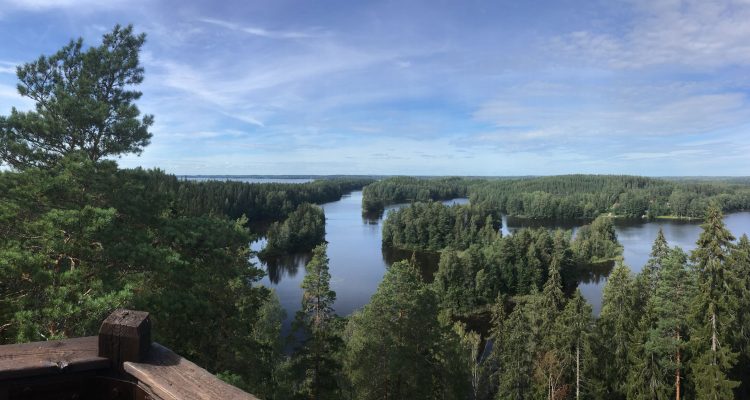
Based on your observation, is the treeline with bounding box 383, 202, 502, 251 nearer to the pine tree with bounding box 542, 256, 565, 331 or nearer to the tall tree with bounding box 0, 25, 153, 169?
the pine tree with bounding box 542, 256, 565, 331

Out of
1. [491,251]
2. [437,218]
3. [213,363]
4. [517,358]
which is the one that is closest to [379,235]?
[437,218]

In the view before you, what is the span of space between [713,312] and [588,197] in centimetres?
11707

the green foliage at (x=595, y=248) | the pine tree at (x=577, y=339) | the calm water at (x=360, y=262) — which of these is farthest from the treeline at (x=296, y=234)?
the pine tree at (x=577, y=339)

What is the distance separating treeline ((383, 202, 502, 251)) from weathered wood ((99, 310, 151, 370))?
61.1m

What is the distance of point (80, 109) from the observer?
8.22m

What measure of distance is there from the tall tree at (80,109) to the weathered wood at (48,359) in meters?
7.80

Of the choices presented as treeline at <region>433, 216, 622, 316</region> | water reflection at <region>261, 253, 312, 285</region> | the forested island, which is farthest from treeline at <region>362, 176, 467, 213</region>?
the forested island

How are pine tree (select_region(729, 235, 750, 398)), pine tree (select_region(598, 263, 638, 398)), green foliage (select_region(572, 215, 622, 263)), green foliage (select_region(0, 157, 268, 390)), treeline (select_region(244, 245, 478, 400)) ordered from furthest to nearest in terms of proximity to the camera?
green foliage (select_region(572, 215, 622, 263)) → pine tree (select_region(729, 235, 750, 398)) → pine tree (select_region(598, 263, 638, 398)) → treeline (select_region(244, 245, 478, 400)) → green foliage (select_region(0, 157, 268, 390))

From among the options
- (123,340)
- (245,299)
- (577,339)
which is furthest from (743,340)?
(123,340)

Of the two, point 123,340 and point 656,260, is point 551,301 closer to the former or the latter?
point 656,260

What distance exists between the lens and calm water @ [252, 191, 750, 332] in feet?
122

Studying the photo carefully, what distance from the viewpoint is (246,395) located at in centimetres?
161

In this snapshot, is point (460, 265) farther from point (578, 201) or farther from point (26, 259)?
point (578, 201)

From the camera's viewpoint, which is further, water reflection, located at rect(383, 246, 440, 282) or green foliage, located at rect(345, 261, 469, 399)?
water reflection, located at rect(383, 246, 440, 282)
